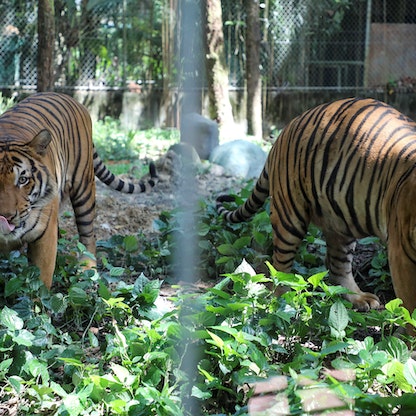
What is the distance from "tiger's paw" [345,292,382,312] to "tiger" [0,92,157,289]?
67.2 inches

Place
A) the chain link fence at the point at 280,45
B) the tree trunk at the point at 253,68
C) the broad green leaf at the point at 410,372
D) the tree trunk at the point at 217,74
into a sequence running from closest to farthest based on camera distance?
1. the broad green leaf at the point at 410,372
2. the tree trunk at the point at 217,74
3. the tree trunk at the point at 253,68
4. the chain link fence at the point at 280,45

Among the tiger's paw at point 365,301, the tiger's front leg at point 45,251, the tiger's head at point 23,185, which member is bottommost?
the tiger's paw at point 365,301

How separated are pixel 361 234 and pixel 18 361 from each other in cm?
193

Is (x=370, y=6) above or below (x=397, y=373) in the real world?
above

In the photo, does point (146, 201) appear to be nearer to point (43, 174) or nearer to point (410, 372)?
point (43, 174)

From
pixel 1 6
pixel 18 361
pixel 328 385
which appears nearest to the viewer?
pixel 328 385

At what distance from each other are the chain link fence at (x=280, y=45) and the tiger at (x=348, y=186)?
8.92 m

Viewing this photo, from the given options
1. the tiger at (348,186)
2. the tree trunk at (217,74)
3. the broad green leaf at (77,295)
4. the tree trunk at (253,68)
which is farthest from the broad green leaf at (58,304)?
the tree trunk at (253,68)

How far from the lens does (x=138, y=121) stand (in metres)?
13.1

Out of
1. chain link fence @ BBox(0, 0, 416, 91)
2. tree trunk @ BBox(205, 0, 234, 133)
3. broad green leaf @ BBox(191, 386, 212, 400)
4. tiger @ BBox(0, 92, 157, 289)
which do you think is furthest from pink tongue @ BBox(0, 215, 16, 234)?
chain link fence @ BBox(0, 0, 416, 91)

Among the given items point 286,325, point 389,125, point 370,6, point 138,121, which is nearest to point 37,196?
point 286,325

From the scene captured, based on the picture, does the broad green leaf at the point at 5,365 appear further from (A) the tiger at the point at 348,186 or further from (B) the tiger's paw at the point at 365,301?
(B) the tiger's paw at the point at 365,301

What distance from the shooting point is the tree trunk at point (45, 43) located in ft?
27.7

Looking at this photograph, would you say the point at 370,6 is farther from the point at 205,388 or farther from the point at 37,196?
the point at 205,388
